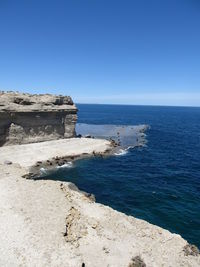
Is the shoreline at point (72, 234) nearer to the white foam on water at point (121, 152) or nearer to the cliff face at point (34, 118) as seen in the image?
the cliff face at point (34, 118)

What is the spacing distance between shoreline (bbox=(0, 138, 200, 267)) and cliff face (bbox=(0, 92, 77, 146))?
2375 centimetres

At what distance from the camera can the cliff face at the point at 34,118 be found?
59.4 m

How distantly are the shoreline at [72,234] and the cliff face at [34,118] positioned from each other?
23750 mm

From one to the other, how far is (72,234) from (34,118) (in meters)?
41.6

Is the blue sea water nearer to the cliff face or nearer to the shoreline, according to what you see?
the shoreline

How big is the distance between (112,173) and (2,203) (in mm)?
23684

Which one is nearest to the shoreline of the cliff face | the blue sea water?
the blue sea water

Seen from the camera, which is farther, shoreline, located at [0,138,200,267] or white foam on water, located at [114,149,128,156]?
white foam on water, located at [114,149,128,156]

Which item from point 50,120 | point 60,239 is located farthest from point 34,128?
point 60,239

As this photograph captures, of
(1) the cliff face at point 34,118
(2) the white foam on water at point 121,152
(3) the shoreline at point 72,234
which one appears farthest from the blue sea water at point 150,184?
(1) the cliff face at point 34,118

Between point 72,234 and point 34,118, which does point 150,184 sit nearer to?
point 72,234

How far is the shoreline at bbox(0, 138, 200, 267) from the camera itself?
926 inches

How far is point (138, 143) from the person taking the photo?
80188mm

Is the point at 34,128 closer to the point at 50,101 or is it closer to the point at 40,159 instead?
the point at 50,101
